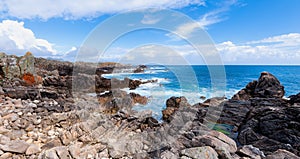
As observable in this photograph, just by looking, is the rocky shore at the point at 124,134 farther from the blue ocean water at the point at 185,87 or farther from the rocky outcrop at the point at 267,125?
the blue ocean water at the point at 185,87

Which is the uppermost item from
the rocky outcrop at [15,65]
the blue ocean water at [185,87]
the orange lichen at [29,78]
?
the rocky outcrop at [15,65]

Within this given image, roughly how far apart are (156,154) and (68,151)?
87.9 inches

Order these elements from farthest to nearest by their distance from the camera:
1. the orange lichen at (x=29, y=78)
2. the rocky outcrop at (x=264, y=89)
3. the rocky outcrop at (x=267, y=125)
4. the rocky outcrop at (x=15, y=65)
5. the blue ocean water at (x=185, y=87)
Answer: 1. the blue ocean water at (x=185, y=87)
2. the rocky outcrop at (x=264, y=89)
3. the orange lichen at (x=29, y=78)
4. the rocky outcrop at (x=15, y=65)
5. the rocky outcrop at (x=267, y=125)

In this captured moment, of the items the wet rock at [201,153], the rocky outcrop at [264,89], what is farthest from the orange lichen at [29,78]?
the rocky outcrop at [264,89]

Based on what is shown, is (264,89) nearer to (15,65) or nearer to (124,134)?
(124,134)

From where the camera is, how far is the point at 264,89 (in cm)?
1571

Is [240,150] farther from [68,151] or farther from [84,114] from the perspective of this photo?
[84,114]

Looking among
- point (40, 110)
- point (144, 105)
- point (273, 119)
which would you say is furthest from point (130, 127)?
point (144, 105)

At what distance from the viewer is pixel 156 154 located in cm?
443

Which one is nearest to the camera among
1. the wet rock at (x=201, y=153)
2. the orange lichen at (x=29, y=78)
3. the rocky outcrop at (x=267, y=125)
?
the wet rock at (x=201, y=153)

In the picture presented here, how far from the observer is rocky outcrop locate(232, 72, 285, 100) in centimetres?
1485

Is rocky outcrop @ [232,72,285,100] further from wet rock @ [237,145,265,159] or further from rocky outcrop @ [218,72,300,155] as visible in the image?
wet rock @ [237,145,265,159]

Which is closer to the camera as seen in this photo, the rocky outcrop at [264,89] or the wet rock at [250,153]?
the wet rock at [250,153]

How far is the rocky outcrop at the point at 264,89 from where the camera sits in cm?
1485
